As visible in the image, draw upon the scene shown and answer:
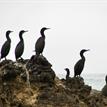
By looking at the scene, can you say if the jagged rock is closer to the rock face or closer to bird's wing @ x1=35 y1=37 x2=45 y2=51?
the rock face

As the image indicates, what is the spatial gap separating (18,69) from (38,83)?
92 cm

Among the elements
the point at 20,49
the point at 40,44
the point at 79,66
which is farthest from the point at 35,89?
the point at 79,66

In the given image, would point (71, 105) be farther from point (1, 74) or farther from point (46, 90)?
point (1, 74)

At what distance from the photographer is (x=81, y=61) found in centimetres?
3062

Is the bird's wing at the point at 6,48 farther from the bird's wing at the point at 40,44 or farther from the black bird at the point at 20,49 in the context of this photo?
the bird's wing at the point at 40,44

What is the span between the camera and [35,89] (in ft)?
79.5

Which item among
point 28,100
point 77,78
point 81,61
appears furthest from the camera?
point 81,61

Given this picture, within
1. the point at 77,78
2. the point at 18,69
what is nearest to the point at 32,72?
the point at 18,69

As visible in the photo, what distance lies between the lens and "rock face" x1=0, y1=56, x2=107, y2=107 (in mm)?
23406

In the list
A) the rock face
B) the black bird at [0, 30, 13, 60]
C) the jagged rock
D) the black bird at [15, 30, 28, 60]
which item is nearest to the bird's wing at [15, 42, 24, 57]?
the black bird at [15, 30, 28, 60]

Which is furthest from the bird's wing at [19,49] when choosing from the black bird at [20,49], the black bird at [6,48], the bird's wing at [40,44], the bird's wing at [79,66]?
the bird's wing at [79,66]

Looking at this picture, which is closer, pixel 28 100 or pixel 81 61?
pixel 28 100

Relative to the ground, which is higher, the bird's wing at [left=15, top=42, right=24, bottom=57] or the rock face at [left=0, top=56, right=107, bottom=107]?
the bird's wing at [left=15, top=42, right=24, bottom=57]

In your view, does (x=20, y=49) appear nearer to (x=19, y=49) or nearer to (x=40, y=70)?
(x=19, y=49)
